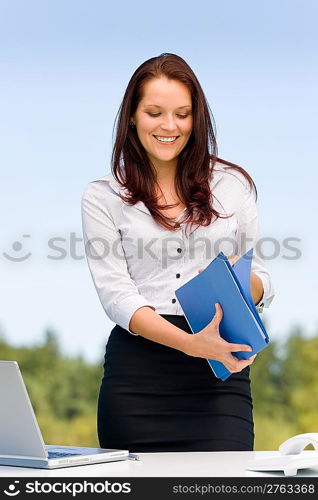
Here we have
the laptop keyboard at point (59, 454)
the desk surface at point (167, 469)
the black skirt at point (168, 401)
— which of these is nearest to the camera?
the desk surface at point (167, 469)

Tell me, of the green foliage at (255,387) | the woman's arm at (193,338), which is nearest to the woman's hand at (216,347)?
the woman's arm at (193,338)

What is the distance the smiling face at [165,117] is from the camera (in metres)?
2.45

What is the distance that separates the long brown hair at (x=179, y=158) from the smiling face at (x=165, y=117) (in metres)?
0.02

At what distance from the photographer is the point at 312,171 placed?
1752 centimetres

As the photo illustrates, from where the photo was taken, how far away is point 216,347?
2.16m

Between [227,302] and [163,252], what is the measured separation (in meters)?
0.47

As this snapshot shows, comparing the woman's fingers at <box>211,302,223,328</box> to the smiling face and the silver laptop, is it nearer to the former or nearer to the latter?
the silver laptop

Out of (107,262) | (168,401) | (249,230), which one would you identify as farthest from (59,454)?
(249,230)

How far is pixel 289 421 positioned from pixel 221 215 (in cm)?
1505

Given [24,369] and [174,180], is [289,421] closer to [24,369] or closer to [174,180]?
[24,369]

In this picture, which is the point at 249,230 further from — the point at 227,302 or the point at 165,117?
the point at 227,302

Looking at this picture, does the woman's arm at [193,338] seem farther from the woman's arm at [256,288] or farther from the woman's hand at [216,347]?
the woman's arm at [256,288]
